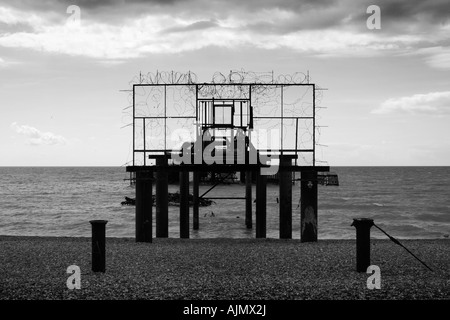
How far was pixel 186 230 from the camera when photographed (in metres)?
21.2

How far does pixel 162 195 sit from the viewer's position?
18.1 meters

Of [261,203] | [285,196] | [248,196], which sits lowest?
[248,196]

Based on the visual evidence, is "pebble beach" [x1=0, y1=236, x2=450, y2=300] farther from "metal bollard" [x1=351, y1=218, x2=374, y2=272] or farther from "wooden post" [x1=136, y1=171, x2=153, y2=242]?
Result: "wooden post" [x1=136, y1=171, x2=153, y2=242]

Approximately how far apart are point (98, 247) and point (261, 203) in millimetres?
11309

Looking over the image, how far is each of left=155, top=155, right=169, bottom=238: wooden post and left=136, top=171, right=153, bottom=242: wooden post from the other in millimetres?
653

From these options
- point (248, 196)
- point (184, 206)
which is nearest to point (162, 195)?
point (184, 206)

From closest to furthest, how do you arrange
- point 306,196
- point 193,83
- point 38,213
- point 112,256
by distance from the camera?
point 112,256 → point 306,196 → point 193,83 → point 38,213

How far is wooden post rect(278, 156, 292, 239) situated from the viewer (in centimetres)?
1731

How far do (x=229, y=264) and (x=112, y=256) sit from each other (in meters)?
3.19

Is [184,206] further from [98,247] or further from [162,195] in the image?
[98,247]

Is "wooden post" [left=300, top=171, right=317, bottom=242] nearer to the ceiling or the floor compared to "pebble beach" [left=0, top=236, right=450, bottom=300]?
nearer to the ceiling

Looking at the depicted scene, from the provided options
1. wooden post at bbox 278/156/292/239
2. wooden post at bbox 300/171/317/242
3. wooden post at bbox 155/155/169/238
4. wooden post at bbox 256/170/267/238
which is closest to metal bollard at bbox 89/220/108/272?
wooden post at bbox 155/155/169/238
